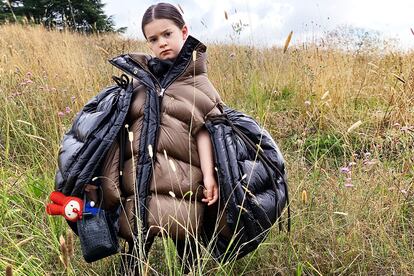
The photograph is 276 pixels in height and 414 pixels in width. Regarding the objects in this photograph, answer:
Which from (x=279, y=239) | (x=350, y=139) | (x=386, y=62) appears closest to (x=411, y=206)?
(x=279, y=239)

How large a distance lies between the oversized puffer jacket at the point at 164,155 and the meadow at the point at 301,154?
0.93 feet

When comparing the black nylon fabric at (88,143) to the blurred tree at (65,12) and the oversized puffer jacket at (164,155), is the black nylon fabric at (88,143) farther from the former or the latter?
the blurred tree at (65,12)

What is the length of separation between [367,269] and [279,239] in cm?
44

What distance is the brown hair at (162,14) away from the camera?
195 cm

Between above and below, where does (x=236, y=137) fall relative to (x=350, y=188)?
→ above

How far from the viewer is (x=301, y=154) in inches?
140

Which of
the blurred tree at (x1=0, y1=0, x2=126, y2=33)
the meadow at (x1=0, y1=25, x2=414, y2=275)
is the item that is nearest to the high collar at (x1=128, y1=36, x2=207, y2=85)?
the meadow at (x1=0, y1=25, x2=414, y2=275)

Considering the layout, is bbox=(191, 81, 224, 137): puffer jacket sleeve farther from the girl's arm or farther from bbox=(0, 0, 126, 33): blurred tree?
bbox=(0, 0, 126, 33): blurred tree

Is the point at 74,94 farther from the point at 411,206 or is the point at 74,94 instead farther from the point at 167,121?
the point at 411,206

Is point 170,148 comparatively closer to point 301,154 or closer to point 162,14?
point 162,14

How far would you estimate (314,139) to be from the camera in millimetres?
3908

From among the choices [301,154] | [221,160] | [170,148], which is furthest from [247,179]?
[301,154]

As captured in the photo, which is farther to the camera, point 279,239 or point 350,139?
point 350,139

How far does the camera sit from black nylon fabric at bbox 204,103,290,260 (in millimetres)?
1780
